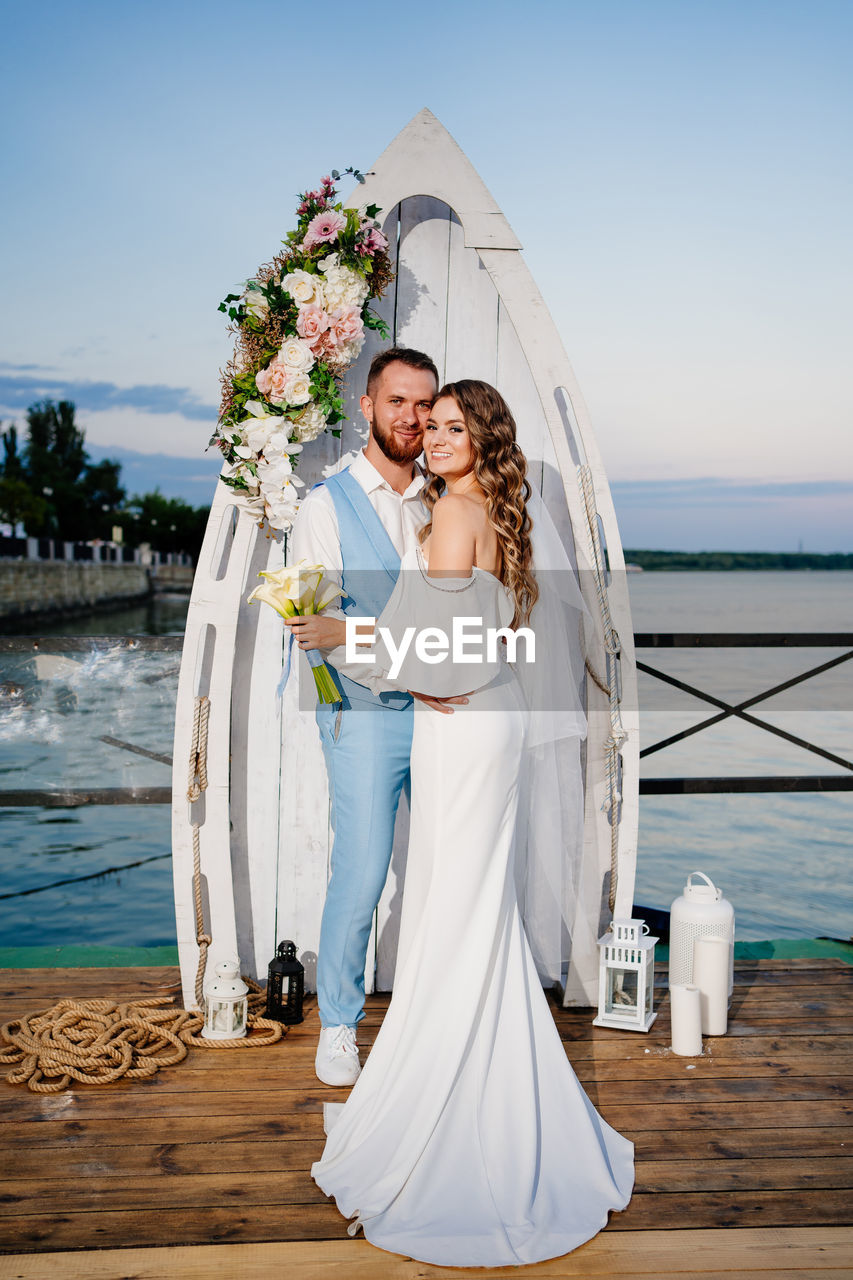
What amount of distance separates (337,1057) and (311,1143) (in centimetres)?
38

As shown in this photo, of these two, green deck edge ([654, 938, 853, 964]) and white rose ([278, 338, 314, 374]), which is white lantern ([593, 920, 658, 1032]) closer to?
green deck edge ([654, 938, 853, 964])

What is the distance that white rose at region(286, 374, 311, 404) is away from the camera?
9.91 feet

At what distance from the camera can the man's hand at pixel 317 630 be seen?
2.67 meters

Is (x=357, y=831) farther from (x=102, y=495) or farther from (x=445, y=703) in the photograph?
(x=102, y=495)

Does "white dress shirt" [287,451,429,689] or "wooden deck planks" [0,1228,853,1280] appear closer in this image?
"wooden deck planks" [0,1228,853,1280]

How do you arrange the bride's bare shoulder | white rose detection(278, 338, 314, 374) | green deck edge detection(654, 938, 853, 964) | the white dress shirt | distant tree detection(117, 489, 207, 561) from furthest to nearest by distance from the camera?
1. distant tree detection(117, 489, 207, 561)
2. green deck edge detection(654, 938, 853, 964)
3. white rose detection(278, 338, 314, 374)
4. the white dress shirt
5. the bride's bare shoulder

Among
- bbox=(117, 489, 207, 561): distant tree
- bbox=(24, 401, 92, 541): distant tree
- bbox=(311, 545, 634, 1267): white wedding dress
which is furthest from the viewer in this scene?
bbox=(117, 489, 207, 561): distant tree

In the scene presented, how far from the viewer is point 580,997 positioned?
3.40m

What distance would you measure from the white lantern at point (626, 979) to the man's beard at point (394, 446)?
1.68 m

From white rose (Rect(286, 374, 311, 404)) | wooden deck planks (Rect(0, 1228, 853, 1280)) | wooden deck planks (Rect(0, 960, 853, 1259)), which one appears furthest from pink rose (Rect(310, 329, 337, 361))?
wooden deck planks (Rect(0, 1228, 853, 1280))

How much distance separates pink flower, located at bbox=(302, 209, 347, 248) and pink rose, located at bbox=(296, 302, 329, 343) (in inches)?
7.9

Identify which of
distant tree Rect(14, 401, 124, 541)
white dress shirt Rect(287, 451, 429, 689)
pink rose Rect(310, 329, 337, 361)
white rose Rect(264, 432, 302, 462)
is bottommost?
white dress shirt Rect(287, 451, 429, 689)

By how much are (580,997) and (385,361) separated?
2216mm

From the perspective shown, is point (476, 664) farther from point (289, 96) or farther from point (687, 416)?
point (687, 416)
